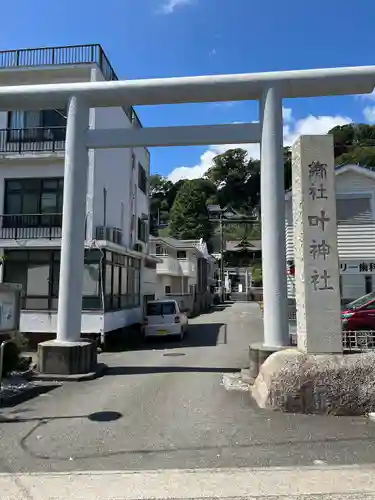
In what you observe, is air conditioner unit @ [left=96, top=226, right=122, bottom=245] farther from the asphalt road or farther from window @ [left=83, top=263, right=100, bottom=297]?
the asphalt road

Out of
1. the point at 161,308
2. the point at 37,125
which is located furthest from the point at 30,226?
the point at 161,308

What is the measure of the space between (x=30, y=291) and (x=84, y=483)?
12.1 m

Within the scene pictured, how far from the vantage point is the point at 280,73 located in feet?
31.0

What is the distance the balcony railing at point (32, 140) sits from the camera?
15.8 m

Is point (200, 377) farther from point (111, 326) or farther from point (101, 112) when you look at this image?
point (101, 112)

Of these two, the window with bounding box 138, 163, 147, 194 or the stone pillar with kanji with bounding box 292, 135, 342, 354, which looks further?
the window with bounding box 138, 163, 147, 194

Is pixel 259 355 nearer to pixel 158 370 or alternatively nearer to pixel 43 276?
pixel 158 370

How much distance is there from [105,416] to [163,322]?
10.3 meters

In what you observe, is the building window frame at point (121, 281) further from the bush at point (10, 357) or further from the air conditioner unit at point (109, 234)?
the bush at point (10, 357)

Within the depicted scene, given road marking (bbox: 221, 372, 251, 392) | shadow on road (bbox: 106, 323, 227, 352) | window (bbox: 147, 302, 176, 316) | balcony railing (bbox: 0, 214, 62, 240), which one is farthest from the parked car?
road marking (bbox: 221, 372, 251, 392)

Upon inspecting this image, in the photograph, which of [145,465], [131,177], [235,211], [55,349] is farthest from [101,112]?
[235,211]

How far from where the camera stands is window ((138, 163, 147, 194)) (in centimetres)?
2214

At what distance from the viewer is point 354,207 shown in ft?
52.6

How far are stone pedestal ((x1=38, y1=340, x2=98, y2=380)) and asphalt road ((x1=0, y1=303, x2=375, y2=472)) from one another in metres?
0.54
